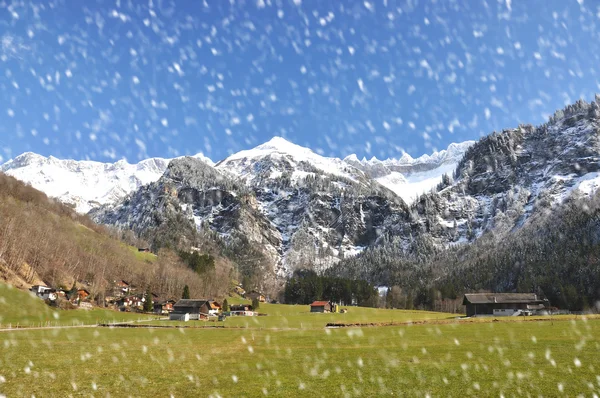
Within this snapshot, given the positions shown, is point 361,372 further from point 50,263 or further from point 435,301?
point 435,301

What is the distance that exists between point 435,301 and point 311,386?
173583mm

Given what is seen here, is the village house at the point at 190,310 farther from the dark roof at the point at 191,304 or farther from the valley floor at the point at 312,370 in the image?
the valley floor at the point at 312,370

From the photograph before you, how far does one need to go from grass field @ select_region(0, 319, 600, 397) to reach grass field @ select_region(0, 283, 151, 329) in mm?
35662

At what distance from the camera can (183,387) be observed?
20375 millimetres

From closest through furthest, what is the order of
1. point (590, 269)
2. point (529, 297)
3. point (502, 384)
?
point (502, 384)
point (529, 297)
point (590, 269)

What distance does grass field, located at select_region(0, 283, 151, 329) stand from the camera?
66625 millimetres

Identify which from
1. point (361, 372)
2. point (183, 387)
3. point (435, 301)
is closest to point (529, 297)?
point (435, 301)

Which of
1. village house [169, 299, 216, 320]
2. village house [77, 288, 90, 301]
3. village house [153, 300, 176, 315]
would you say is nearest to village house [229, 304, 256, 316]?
village house [169, 299, 216, 320]

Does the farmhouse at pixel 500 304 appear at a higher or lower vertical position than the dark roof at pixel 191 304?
higher

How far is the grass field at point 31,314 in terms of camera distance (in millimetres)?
66625

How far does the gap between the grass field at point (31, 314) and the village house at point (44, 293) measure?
755cm

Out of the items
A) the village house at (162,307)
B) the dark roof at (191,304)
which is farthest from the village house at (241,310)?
the village house at (162,307)

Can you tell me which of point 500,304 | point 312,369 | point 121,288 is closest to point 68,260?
point 121,288

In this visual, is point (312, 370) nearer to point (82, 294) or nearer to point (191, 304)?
point (191, 304)
